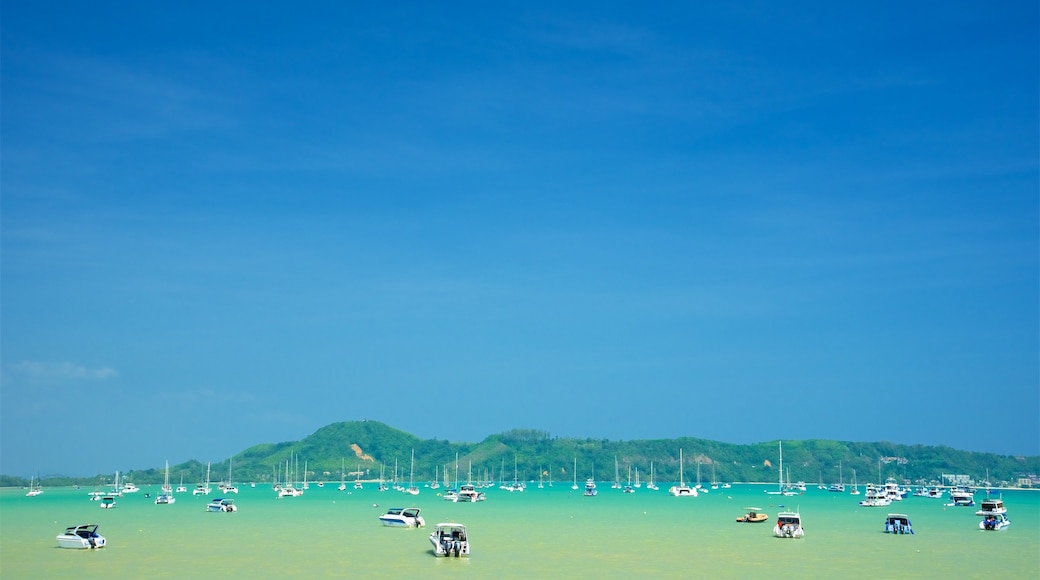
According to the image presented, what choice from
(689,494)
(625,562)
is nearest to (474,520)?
(625,562)

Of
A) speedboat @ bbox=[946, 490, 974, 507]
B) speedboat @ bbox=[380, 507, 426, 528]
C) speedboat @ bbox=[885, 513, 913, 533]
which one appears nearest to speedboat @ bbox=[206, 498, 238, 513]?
speedboat @ bbox=[380, 507, 426, 528]

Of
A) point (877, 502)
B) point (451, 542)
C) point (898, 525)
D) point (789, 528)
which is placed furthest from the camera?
point (877, 502)

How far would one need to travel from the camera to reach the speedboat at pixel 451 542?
180 feet

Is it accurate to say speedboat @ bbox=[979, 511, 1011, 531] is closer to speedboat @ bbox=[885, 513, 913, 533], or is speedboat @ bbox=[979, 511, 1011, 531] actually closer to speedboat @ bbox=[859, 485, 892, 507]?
speedboat @ bbox=[885, 513, 913, 533]

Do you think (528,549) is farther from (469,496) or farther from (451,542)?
(469,496)

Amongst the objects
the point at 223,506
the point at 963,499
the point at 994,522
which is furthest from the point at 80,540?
the point at 963,499

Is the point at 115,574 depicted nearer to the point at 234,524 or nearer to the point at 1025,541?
the point at 234,524

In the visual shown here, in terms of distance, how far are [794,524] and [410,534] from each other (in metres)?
29.0

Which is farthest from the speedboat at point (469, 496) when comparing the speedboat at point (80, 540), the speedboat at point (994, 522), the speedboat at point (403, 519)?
the speedboat at point (80, 540)

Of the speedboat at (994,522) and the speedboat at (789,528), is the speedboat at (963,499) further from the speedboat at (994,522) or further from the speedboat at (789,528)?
the speedboat at (789,528)

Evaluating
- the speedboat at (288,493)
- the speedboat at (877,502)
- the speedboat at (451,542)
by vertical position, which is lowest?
the speedboat at (288,493)

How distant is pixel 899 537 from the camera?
2904 inches

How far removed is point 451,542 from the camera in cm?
5491

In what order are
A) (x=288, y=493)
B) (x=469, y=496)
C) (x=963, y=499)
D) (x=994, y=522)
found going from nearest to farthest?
(x=994, y=522), (x=963, y=499), (x=469, y=496), (x=288, y=493)
